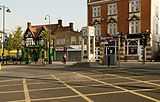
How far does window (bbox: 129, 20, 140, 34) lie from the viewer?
62.4 metres

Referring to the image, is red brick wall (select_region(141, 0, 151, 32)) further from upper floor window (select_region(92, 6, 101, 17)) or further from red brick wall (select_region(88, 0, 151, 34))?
upper floor window (select_region(92, 6, 101, 17))

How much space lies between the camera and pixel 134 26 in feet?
206

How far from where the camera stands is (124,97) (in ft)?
51.2

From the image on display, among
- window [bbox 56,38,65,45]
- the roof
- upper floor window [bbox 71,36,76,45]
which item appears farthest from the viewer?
the roof

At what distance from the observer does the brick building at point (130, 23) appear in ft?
201

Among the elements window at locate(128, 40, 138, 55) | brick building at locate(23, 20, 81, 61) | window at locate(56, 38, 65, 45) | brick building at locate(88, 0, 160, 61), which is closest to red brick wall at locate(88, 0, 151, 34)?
brick building at locate(88, 0, 160, 61)

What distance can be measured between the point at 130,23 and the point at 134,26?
42.4 inches

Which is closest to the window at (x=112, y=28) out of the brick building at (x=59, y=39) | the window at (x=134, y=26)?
the window at (x=134, y=26)

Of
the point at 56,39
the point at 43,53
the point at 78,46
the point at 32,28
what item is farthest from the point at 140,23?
the point at 32,28

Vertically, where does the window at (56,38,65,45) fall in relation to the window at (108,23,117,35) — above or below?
below

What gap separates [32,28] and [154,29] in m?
55.4

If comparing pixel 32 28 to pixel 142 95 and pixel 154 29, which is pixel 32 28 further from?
pixel 142 95

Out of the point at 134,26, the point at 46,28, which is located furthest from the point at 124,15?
the point at 46,28

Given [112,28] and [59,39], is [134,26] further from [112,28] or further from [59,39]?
[59,39]
